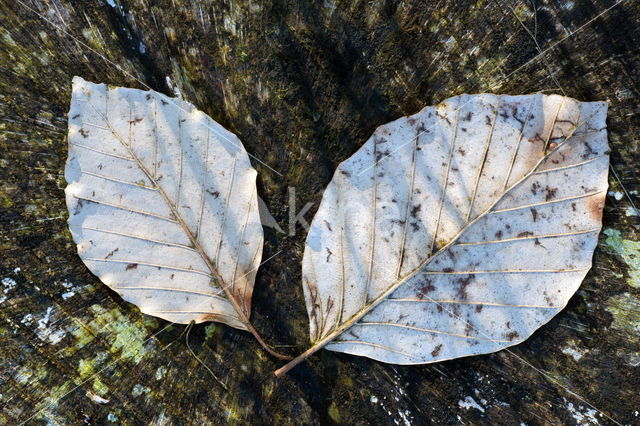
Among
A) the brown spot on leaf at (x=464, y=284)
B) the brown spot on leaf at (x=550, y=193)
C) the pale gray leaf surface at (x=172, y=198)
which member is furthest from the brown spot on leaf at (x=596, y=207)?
the pale gray leaf surface at (x=172, y=198)

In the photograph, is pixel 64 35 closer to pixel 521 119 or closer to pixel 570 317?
pixel 521 119

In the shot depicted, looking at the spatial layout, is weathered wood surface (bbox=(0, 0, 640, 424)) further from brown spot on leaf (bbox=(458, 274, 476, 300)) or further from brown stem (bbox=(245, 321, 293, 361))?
brown spot on leaf (bbox=(458, 274, 476, 300))

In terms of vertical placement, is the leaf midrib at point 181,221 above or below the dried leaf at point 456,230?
above

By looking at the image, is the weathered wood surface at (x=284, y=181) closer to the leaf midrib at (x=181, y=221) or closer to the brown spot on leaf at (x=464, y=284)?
the leaf midrib at (x=181, y=221)

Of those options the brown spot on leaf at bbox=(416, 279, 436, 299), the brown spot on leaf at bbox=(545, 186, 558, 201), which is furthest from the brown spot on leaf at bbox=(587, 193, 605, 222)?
the brown spot on leaf at bbox=(416, 279, 436, 299)

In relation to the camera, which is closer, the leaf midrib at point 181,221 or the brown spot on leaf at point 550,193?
the brown spot on leaf at point 550,193

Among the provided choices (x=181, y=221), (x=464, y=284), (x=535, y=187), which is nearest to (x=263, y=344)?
(x=181, y=221)
